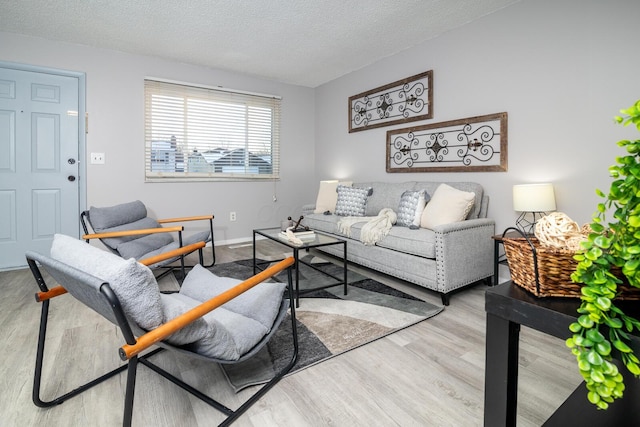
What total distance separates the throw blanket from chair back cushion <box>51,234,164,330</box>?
7.07 feet

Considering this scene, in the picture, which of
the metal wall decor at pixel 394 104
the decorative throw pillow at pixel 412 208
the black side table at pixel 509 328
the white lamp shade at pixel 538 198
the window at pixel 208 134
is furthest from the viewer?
the window at pixel 208 134

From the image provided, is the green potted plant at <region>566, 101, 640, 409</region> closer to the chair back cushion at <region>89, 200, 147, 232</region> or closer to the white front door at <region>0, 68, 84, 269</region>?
the chair back cushion at <region>89, 200, 147, 232</region>

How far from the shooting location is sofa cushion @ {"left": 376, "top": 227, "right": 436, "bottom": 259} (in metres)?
2.51

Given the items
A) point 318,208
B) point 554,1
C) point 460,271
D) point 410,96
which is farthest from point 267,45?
point 460,271

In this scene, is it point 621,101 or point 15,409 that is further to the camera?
point 621,101

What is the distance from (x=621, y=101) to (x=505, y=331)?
7.87 feet

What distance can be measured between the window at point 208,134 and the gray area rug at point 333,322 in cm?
200

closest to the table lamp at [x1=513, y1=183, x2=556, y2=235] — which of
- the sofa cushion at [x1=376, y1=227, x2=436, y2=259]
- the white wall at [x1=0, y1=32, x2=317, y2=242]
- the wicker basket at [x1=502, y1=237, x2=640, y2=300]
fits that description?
the sofa cushion at [x1=376, y1=227, x2=436, y2=259]

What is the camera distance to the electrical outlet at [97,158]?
3.69m

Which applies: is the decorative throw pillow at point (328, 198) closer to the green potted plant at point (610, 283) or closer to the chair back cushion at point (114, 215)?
the chair back cushion at point (114, 215)

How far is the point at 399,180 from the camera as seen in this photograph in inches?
154

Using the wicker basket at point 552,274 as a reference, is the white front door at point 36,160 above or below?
above

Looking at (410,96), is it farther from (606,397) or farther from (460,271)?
(606,397)

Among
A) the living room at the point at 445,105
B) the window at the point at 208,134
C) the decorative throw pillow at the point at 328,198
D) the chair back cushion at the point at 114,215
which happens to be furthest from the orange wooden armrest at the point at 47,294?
the decorative throw pillow at the point at 328,198
